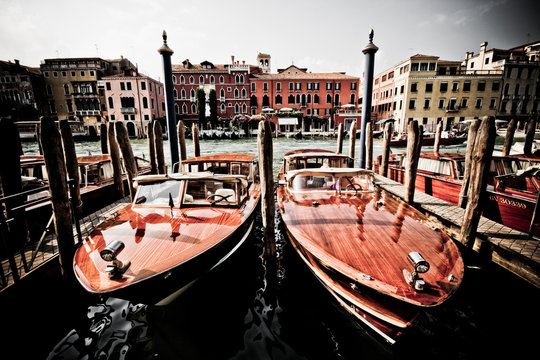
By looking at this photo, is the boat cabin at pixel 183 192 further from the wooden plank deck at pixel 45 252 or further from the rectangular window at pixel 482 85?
the rectangular window at pixel 482 85

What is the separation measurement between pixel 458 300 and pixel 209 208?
4.87m

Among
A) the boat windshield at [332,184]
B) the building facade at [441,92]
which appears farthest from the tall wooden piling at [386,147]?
the building facade at [441,92]

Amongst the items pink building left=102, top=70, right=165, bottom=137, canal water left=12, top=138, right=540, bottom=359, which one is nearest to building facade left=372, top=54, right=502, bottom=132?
canal water left=12, top=138, right=540, bottom=359

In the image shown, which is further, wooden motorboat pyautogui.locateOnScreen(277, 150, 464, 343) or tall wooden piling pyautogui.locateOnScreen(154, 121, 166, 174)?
tall wooden piling pyautogui.locateOnScreen(154, 121, 166, 174)

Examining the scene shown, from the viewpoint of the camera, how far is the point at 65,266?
13.1ft

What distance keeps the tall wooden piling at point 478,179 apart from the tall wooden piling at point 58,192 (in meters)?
7.15

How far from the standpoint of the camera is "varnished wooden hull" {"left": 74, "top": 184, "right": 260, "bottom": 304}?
2.93 m

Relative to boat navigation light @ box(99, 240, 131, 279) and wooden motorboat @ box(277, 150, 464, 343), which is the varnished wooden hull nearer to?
boat navigation light @ box(99, 240, 131, 279)

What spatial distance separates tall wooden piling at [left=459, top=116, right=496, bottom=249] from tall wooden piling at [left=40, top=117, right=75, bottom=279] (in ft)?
23.5

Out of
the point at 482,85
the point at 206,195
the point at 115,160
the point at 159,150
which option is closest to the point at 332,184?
the point at 206,195

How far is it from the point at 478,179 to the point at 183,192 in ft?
18.4

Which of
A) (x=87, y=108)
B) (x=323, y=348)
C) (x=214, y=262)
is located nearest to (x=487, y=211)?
(x=323, y=348)

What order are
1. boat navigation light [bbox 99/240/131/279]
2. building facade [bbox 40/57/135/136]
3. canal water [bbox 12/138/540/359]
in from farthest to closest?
building facade [bbox 40/57/135/136]
canal water [bbox 12/138/540/359]
boat navigation light [bbox 99/240/131/279]

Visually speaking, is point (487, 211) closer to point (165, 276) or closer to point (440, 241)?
point (440, 241)
